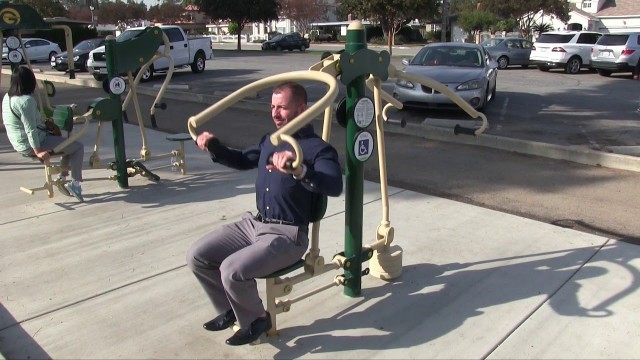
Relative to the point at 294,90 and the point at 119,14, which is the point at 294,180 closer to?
the point at 294,90

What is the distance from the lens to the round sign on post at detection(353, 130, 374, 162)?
3250 millimetres

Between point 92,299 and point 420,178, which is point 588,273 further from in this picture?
point 92,299

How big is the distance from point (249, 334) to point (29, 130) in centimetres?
339

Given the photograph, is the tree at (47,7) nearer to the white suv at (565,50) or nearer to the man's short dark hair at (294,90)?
the white suv at (565,50)

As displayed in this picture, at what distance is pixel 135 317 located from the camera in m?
3.40

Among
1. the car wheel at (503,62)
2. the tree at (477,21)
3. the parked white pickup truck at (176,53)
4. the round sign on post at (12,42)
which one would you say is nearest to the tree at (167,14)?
the tree at (477,21)

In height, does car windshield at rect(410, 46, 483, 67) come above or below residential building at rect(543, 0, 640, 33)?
below

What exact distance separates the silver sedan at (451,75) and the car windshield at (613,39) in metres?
9.71

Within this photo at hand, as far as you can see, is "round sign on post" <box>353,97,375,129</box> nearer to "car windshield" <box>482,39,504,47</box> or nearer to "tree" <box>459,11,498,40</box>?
"car windshield" <box>482,39,504,47</box>

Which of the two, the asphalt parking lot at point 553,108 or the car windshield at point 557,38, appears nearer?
the asphalt parking lot at point 553,108

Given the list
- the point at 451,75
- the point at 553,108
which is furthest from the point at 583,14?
the point at 451,75

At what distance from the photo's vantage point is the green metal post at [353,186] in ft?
10.5

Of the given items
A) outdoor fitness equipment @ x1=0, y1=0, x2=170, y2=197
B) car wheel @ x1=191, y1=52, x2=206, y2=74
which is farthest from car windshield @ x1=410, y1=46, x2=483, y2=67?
car wheel @ x1=191, y1=52, x2=206, y2=74

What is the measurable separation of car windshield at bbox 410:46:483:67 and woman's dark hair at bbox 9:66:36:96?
7.91 metres
